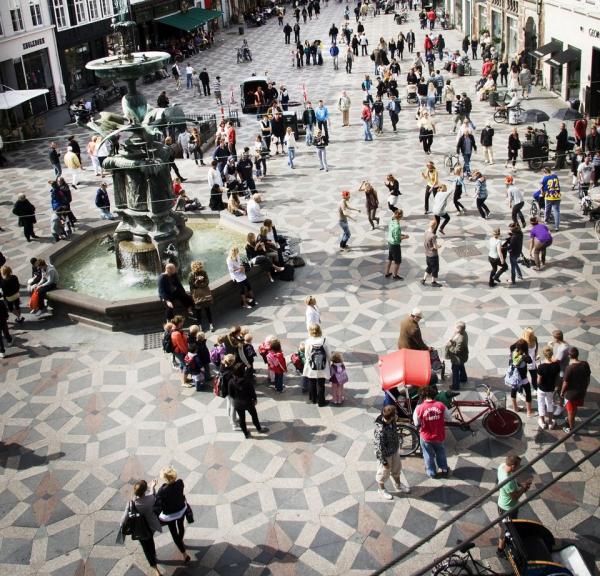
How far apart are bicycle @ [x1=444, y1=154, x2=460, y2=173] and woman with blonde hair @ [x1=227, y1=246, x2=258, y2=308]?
1012cm

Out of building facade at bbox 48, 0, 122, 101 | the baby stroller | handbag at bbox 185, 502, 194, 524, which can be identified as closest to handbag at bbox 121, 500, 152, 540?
handbag at bbox 185, 502, 194, 524

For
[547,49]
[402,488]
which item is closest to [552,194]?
[402,488]

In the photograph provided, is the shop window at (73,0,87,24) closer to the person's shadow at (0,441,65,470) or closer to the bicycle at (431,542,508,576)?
the person's shadow at (0,441,65,470)

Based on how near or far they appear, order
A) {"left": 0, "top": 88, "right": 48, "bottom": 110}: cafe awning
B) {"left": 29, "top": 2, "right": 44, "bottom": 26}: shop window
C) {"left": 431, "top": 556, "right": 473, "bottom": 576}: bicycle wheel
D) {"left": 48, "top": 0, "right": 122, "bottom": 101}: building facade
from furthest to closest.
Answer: {"left": 48, "top": 0, "right": 122, "bottom": 101}: building facade < {"left": 29, "top": 2, "right": 44, "bottom": 26}: shop window < {"left": 0, "top": 88, "right": 48, "bottom": 110}: cafe awning < {"left": 431, "top": 556, "right": 473, "bottom": 576}: bicycle wheel

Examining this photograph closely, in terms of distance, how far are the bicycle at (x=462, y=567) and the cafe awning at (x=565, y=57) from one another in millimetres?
25289

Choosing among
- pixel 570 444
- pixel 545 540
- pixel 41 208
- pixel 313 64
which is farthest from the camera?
pixel 313 64

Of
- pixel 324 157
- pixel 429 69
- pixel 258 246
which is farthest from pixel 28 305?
pixel 429 69

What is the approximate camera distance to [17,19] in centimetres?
3584

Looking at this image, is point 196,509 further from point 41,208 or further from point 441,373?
point 41,208

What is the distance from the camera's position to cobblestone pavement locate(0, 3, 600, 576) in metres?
9.32

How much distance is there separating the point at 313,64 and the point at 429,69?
9.12 metres

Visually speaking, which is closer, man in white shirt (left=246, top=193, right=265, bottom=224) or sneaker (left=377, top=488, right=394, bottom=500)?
sneaker (left=377, top=488, right=394, bottom=500)

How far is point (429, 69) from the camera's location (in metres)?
39.2

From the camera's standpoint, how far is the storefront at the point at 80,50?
4038 cm
